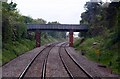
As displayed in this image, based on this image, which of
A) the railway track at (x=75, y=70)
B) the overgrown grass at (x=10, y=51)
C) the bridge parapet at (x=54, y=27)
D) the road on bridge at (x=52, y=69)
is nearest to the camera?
the railway track at (x=75, y=70)

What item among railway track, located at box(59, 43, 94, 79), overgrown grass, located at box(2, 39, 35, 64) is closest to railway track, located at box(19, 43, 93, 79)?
railway track, located at box(59, 43, 94, 79)

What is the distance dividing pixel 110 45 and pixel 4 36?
13.3m

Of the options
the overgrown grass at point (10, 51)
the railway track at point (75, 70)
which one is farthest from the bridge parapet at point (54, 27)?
the railway track at point (75, 70)

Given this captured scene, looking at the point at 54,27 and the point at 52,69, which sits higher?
the point at 54,27

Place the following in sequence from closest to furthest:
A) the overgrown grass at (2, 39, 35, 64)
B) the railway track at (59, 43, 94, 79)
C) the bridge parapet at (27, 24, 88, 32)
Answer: the railway track at (59, 43, 94, 79)
the overgrown grass at (2, 39, 35, 64)
the bridge parapet at (27, 24, 88, 32)

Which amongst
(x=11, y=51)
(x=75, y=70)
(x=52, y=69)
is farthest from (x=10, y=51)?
(x=75, y=70)

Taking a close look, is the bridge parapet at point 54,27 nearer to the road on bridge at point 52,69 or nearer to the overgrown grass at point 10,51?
the overgrown grass at point 10,51

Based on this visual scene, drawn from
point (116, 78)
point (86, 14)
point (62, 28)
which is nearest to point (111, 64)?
point (116, 78)

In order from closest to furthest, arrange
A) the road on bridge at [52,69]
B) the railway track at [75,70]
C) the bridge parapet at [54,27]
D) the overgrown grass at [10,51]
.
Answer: the railway track at [75,70] < the road on bridge at [52,69] < the overgrown grass at [10,51] < the bridge parapet at [54,27]

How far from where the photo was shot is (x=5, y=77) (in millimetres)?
21672

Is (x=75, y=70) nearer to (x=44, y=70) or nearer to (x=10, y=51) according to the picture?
(x=44, y=70)

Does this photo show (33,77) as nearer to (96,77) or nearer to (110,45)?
(96,77)

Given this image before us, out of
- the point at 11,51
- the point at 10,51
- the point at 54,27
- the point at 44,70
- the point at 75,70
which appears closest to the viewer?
the point at 44,70

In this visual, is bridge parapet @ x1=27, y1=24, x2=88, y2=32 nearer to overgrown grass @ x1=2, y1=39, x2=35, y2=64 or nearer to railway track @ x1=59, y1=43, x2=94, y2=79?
overgrown grass @ x1=2, y1=39, x2=35, y2=64
